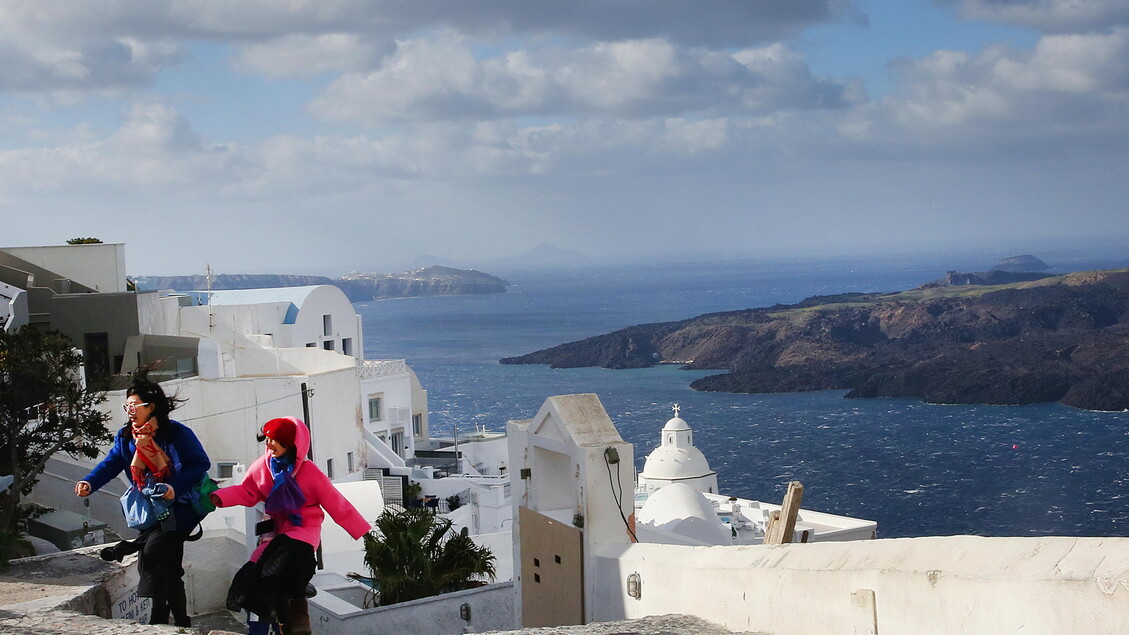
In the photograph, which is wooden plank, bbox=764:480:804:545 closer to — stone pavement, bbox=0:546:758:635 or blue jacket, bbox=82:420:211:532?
stone pavement, bbox=0:546:758:635

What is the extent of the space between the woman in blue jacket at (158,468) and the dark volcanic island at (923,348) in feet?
482

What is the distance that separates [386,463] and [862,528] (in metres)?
16.6

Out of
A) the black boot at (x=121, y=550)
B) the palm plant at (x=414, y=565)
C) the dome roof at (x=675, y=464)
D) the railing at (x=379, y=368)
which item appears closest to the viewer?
the black boot at (x=121, y=550)

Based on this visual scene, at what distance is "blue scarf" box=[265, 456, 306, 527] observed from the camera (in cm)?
572

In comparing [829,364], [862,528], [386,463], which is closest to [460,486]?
[386,463]

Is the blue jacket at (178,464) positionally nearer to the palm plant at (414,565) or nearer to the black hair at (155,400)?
the black hair at (155,400)

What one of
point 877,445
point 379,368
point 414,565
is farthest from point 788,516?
point 877,445

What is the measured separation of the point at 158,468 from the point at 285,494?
2.46 feet

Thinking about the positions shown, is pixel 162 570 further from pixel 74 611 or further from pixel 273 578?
pixel 74 611

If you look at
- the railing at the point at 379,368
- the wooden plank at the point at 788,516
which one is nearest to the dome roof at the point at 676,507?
the railing at the point at 379,368

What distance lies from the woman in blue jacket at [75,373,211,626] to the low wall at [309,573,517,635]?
6.77m

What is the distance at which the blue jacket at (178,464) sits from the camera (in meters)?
5.99

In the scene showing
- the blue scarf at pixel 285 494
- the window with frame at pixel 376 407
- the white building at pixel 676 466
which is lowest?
the white building at pixel 676 466

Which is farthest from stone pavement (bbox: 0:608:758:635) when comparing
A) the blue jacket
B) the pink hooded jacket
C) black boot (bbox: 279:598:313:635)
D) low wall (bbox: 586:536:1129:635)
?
the pink hooded jacket
